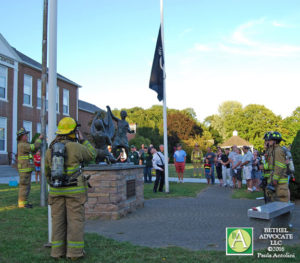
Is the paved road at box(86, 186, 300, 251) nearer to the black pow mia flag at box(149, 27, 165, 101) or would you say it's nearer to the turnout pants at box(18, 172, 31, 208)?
the turnout pants at box(18, 172, 31, 208)

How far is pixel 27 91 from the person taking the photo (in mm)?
27219

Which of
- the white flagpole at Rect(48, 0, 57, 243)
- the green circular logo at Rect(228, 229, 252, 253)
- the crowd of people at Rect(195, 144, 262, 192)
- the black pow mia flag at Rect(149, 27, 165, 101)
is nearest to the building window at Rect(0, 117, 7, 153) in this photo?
the black pow mia flag at Rect(149, 27, 165, 101)

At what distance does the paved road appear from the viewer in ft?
18.9

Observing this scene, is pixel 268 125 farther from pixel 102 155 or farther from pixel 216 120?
pixel 102 155

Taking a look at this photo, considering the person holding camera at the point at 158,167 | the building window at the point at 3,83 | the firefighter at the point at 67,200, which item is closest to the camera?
the firefighter at the point at 67,200

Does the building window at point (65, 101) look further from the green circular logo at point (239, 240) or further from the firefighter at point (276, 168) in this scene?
the green circular logo at point (239, 240)

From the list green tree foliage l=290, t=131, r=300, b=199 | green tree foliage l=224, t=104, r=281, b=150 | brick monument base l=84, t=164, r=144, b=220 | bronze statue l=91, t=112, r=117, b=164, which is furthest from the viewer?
green tree foliage l=224, t=104, r=281, b=150

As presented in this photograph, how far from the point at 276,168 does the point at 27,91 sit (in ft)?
82.2

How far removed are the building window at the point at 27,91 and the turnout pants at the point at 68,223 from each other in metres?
24.2

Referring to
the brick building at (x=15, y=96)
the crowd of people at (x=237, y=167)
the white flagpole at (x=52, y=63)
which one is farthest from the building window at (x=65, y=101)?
the white flagpole at (x=52, y=63)

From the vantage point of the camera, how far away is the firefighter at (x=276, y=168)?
640 centimetres

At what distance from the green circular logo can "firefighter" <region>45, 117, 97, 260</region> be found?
2.37 m

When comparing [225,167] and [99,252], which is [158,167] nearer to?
[225,167]

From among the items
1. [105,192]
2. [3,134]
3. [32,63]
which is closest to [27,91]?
[32,63]
